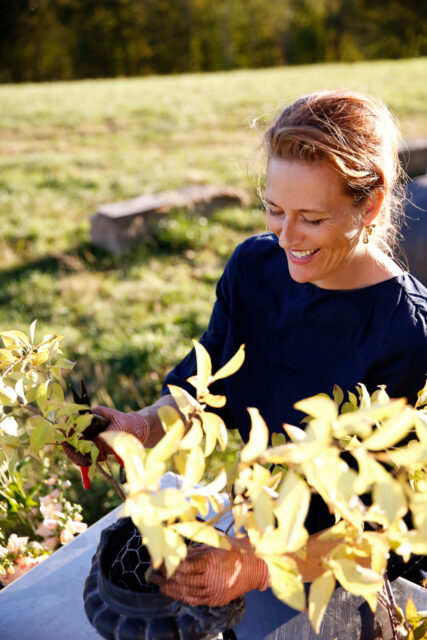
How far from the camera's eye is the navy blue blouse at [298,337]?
157 centimetres

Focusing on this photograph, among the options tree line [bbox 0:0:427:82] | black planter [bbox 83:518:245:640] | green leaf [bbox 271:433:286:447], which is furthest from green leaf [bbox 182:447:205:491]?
tree line [bbox 0:0:427:82]

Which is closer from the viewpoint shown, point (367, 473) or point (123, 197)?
point (367, 473)

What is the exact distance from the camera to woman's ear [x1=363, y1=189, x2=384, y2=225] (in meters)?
1.55

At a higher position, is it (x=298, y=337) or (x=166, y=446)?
(x=166, y=446)

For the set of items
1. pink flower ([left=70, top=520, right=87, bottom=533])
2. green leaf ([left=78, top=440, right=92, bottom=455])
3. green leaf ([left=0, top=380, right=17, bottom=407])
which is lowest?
pink flower ([left=70, top=520, right=87, bottom=533])

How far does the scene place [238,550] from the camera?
84cm

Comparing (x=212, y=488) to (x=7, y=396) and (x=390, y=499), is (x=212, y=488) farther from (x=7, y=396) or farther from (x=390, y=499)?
(x=7, y=396)

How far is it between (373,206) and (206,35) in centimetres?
3691

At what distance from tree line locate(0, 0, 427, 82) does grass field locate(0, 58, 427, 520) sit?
72.6 feet

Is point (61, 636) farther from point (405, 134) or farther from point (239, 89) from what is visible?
point (239, 89)

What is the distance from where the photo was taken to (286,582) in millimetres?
656

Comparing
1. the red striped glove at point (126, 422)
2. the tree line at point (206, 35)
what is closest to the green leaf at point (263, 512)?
the red striped glove at point (126, 422)

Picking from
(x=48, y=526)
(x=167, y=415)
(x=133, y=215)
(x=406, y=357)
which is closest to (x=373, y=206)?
(x=406, y=357)

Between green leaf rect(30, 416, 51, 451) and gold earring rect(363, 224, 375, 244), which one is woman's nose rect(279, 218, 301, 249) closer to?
gold earring rect(363, 224, 375, 244)
